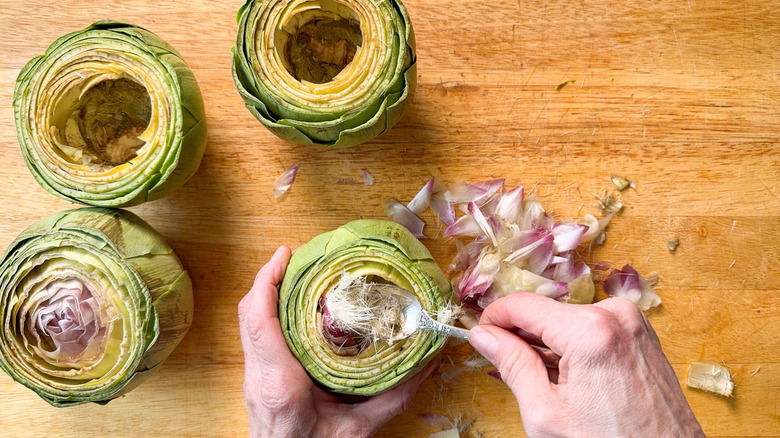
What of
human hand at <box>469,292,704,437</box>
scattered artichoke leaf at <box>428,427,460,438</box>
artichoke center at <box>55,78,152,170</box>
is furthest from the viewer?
scattered artichoke leaf at <box>428,427,460,438</box>

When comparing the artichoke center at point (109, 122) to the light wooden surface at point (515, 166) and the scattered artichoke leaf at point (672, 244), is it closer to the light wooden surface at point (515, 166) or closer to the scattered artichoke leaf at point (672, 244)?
the light wooden surface at point (515, 166)

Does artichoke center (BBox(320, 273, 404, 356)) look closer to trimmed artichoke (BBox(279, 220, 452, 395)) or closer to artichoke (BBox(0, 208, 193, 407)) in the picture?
trimmed artichoke (BBox(279, 220, 452, 395))

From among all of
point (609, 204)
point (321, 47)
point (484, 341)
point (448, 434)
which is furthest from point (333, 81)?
point (448, 434)

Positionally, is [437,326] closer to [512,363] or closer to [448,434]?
[512,363]

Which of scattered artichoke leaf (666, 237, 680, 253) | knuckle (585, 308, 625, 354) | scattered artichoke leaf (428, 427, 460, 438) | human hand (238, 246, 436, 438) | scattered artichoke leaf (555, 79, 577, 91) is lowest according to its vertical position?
scattered artichoke leaf (428, 427, 460, 438)

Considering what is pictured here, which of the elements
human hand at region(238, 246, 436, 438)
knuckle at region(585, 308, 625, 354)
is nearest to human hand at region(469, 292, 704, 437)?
knuckle at region(585, 308, 625, 354)

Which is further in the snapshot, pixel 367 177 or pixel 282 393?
pixel 367 177

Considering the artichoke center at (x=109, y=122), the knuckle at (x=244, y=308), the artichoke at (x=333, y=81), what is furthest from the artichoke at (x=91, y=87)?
the knuckle at (x=244, y=308)
